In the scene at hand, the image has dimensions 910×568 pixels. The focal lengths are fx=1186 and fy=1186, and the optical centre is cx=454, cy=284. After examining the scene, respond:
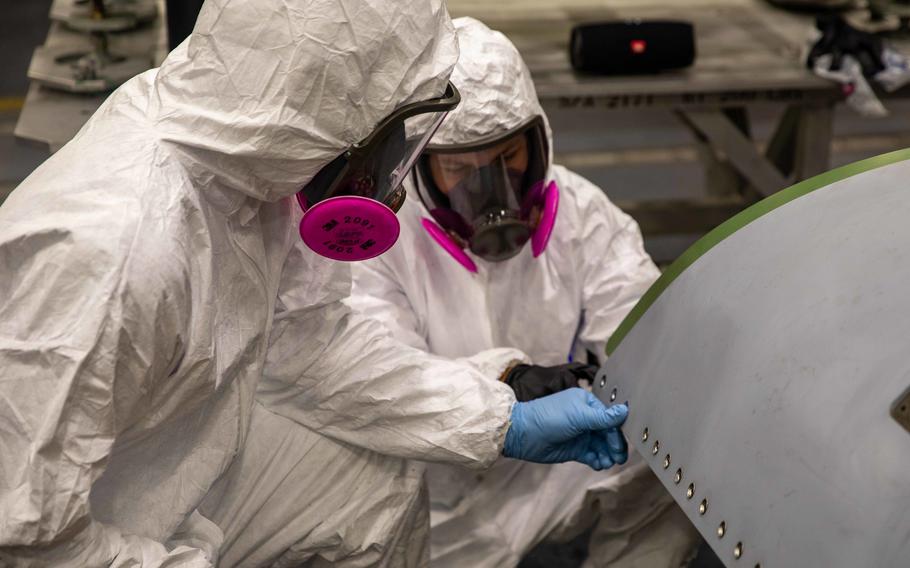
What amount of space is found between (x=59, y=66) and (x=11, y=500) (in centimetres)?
225

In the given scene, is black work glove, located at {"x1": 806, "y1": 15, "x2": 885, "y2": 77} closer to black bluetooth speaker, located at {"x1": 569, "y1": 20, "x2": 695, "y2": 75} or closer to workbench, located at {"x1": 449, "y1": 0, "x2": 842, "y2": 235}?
Result: workbench, located at {"x1": 449, "y1": 0, "x2": 842, "y2": 235}

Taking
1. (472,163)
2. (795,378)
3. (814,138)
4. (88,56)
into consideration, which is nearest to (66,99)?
(88,56)

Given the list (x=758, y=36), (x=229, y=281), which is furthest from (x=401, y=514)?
(x=758, y=36)

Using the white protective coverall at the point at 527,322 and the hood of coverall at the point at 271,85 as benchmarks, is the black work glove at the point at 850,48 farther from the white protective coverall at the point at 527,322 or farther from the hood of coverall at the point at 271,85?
the hood of coverall at the point at 271,85

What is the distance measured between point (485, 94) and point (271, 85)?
746 millimetres

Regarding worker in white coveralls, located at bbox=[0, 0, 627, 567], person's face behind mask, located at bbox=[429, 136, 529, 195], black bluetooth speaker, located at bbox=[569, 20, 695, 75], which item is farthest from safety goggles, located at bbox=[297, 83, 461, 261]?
black bluetooth speaker, located at bbox=[569, 20, 695, 75]

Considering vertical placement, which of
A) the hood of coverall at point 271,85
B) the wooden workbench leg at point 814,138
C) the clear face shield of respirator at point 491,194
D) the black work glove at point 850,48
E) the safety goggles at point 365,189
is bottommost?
the wooden workbench leg at point 814,138

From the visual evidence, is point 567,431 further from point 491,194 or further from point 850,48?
point 850,48

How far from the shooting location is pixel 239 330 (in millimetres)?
1614

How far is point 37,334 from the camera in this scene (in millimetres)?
1359

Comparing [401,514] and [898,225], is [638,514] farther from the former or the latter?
[898,225]

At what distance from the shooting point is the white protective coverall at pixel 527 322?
2.24 metres

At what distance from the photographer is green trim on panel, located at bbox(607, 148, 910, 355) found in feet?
5.05

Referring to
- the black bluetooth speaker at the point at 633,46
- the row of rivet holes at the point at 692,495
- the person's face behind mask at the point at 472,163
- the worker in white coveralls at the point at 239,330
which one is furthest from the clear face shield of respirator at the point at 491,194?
the black bluetooth speaker at the point at 633,46
